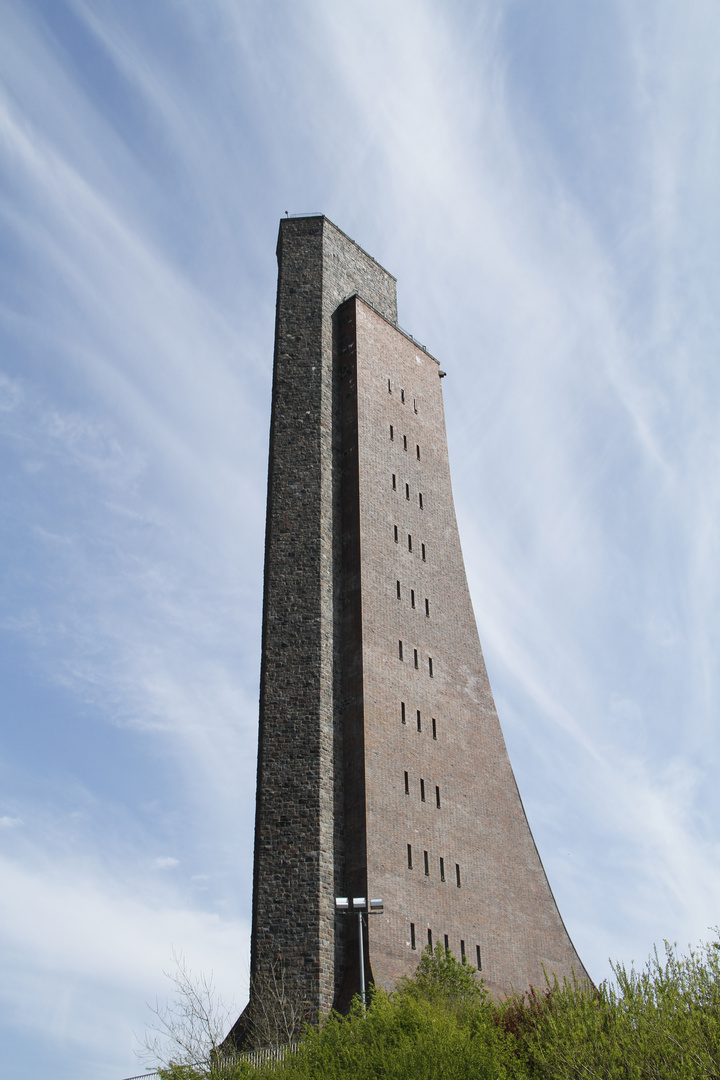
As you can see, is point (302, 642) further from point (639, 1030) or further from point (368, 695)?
point (639, 1030)

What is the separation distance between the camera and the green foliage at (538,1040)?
1348cm

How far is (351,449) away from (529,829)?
12584mm

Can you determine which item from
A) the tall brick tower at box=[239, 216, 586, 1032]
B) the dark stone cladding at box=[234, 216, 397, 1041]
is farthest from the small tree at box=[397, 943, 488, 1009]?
the dark stone cladding at box=[234, 216, 397, 1041]

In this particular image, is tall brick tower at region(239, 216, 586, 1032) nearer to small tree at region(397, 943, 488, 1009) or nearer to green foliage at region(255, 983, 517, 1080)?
small tree at region(397, 943, 488, 1009)

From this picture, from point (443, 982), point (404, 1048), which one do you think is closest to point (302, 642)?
point (443, 982)

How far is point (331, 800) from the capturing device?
25156 mm

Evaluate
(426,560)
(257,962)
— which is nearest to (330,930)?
(257,962)

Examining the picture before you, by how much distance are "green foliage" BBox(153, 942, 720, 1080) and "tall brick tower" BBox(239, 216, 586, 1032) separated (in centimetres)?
483

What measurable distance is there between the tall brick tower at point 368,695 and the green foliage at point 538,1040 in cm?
483

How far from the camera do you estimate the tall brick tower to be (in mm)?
24188

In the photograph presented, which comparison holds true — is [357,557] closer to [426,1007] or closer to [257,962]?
[257,962]

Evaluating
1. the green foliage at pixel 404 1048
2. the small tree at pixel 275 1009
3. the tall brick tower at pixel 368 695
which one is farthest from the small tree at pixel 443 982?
the green foliage at pixel 404 1048

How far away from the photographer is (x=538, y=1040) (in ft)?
51.4

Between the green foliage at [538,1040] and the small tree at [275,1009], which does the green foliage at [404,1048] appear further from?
the small tree at [275,1009]
